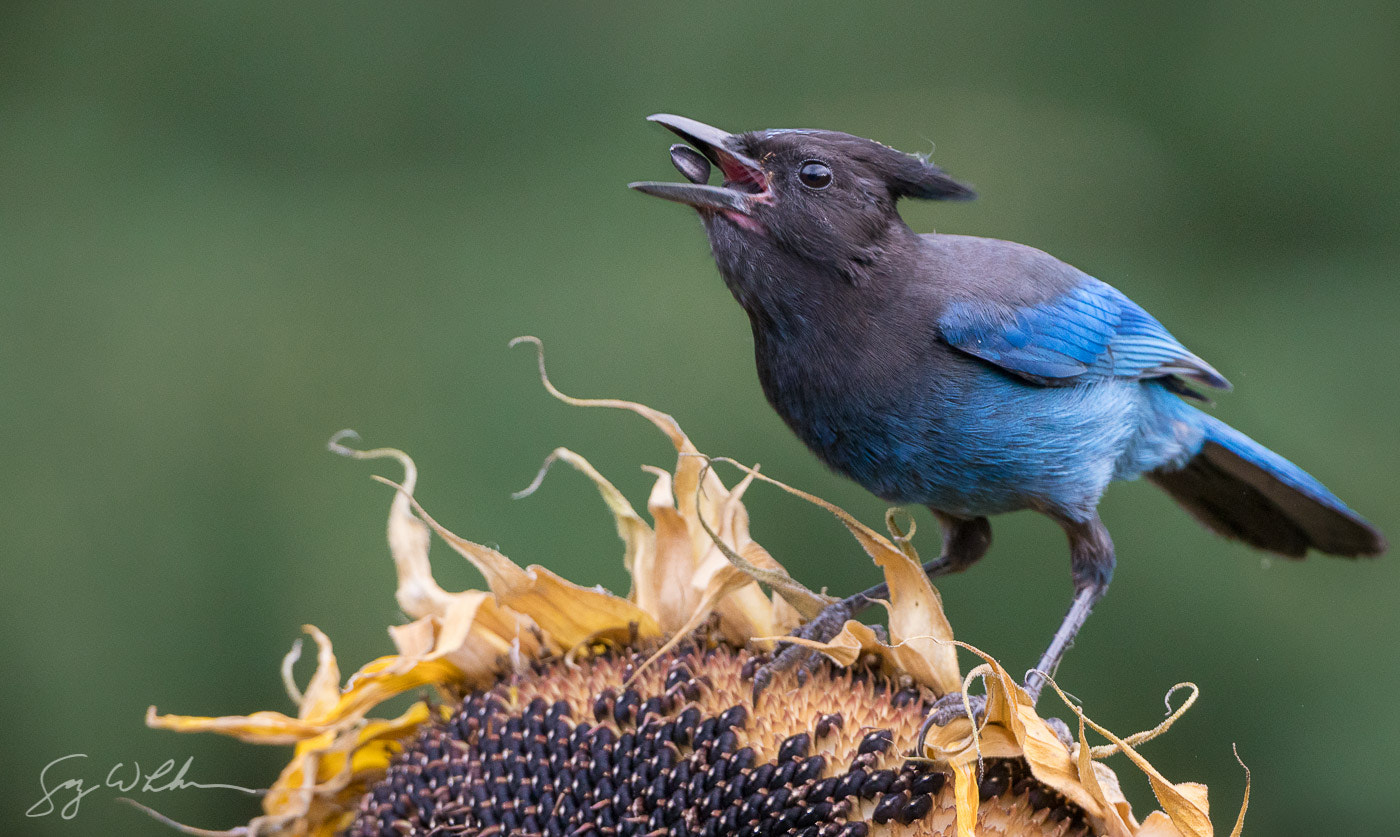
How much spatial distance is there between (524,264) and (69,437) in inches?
56.0

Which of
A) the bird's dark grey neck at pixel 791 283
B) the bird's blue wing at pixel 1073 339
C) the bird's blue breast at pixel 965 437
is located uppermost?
the bird's dark grey neck at pixel 791 283

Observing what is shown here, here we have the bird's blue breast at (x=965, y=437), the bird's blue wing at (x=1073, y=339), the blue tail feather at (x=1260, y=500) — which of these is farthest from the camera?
the blue tail feather at (x=1260, y=500)

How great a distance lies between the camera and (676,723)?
2131mm

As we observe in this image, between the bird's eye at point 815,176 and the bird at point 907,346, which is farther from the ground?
the bird's eye at point 815,176

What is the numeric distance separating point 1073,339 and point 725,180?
712 mm

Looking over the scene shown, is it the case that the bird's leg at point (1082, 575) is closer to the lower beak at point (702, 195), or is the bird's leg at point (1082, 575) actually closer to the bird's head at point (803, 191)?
the bird's head at point (803, 191)

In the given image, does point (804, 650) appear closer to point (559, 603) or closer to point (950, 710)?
point (950, 710)

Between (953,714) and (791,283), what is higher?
(791,283)

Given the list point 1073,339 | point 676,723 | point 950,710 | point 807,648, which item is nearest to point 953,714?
point 950,710

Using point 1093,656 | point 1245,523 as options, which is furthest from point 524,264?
point 1245,523

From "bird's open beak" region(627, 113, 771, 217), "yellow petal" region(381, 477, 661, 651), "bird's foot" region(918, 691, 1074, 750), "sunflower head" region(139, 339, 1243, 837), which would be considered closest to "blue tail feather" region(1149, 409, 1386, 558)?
"sunflower head" region(139, 339, 1243, 837)

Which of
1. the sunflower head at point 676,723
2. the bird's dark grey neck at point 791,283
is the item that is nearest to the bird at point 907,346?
the bird's dark grey neck at point 791,283

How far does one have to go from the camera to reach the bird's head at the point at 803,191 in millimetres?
2332

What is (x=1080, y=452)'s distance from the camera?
251cm
